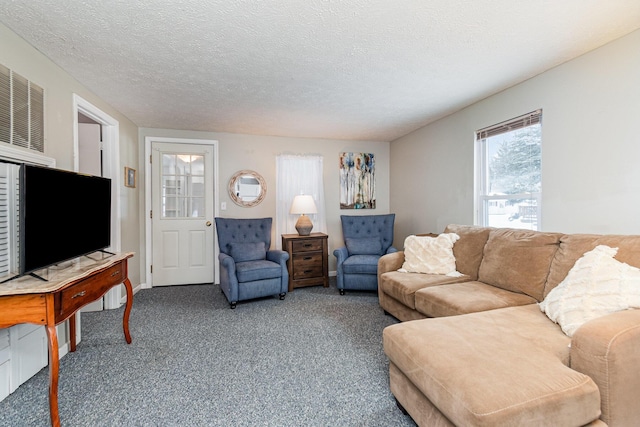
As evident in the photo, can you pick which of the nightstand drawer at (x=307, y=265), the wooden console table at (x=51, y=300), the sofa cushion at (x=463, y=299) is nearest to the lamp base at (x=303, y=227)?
the nightstand drawer at (x=307, y=265)

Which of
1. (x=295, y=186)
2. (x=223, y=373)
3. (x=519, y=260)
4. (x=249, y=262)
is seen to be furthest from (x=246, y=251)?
(x=519, y=260)

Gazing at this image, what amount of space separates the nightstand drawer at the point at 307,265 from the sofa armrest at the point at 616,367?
311 cm

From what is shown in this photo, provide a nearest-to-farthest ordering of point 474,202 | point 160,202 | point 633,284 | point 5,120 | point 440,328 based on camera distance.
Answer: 1. point 633,284
2. point 440,328
3. point 5,120
4. point 474,202
5. point 160,202

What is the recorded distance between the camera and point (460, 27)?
1.84 metres

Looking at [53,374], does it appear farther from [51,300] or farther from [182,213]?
[182,213]

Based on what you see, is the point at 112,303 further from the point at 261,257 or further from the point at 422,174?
the point at 422,174

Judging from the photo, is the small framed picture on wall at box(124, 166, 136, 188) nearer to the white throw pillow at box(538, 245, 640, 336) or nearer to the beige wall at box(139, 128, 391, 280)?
the beige wall at box(139, 128, 391, 280)

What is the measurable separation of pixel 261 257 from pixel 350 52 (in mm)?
2661

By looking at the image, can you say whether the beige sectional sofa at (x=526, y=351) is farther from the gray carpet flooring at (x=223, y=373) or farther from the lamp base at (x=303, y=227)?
the lamp base at (x=303, y=227)

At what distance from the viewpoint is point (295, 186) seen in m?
4.59

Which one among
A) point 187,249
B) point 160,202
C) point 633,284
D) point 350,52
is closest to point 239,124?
point 160,202

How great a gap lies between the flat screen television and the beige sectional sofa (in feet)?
6.44

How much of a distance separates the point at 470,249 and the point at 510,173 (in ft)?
2.89

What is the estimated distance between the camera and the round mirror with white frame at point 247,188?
4.37m
